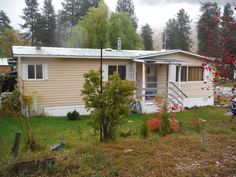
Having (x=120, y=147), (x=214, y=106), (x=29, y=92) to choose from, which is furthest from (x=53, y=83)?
(x=214, y=106)

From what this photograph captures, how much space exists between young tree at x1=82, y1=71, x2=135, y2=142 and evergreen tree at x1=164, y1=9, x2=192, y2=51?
157 ft

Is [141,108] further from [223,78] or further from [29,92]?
[223,78]

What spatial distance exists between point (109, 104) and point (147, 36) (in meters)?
53.5

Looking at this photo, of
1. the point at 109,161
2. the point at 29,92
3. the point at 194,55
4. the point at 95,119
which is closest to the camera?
the point at 109,161

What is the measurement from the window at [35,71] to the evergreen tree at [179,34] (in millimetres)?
43877

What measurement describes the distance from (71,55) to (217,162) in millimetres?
9023

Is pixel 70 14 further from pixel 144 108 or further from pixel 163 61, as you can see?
pixel 144 108

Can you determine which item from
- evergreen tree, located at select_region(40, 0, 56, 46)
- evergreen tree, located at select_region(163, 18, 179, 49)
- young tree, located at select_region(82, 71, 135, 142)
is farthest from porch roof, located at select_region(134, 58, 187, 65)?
evergreen tree, located at select_region(163, 18, 179, 49)

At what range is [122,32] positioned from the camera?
2947 cm

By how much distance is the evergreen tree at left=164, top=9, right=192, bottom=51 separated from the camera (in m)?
52.1

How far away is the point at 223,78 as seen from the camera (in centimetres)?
355

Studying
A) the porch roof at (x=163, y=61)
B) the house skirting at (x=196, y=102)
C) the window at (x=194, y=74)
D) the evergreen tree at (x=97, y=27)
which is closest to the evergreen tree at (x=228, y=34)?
the porch roof at (x=163, y=61)

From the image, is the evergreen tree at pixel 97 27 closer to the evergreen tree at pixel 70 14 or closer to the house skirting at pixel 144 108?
the house skirting at pixel 144 108

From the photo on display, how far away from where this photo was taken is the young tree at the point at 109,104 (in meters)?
5.66
